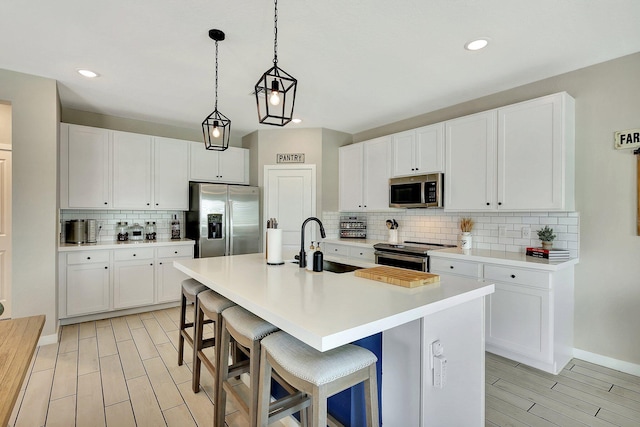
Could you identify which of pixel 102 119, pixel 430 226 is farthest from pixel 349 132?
pixel 102 119

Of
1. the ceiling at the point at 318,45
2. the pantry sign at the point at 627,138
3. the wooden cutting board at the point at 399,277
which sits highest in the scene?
the ceiling at the point at 318,45

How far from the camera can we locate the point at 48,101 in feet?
10.0

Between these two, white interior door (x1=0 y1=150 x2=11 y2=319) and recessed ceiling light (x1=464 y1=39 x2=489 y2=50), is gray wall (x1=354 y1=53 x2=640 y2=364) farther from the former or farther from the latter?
white interior door (x1=0 y1=150 x2=11 y2=319)

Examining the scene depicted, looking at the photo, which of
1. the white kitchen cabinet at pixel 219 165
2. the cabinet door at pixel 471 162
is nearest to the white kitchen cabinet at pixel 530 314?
the cabinet door at pixel 471 162

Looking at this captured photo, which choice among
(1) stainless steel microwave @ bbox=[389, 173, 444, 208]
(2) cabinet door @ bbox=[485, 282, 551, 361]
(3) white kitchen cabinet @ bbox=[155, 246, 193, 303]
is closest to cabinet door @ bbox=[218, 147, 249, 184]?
(3) white kitchen cabinet @ bbox=[155, 246, 193, 303]

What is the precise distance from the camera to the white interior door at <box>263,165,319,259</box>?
4812 millimetres

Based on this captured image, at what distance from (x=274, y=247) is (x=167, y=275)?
250cm

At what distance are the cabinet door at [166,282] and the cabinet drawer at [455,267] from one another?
3.20m

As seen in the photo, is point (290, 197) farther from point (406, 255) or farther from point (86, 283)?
point (86, 283)

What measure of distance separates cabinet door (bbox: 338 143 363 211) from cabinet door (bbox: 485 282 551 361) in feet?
7.30

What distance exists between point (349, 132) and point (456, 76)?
7.48ft

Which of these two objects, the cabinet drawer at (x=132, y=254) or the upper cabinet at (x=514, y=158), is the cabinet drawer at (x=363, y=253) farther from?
the cabinet drawer at (x=132, y=254)

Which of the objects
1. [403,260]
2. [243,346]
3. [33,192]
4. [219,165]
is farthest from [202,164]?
[243,346]

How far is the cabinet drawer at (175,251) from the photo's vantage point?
4113 mm
